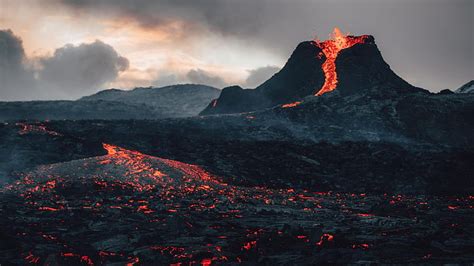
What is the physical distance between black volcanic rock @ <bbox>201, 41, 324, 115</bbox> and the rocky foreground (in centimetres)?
4510

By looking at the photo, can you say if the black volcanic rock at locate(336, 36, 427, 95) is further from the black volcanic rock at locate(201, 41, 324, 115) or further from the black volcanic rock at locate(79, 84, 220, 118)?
the black volcanic rock at locate(79, 84, 220, 118)

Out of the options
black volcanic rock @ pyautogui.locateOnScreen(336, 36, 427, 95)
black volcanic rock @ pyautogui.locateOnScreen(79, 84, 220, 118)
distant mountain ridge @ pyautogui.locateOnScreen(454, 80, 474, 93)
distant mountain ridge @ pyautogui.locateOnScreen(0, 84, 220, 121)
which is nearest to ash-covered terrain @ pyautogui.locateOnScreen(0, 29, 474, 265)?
black volcanic rock @ pyautogui.locateOnScreen(336, 36, 427, 95)

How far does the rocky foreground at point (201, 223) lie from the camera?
661 inches

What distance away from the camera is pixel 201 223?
74.5 feet

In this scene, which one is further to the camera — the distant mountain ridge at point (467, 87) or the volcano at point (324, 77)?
the distant mountain ridge at point (467, 87)

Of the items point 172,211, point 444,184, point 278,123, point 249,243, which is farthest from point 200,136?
point 249,243

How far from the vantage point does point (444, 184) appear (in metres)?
43.2

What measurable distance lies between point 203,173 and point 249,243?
2371 cm

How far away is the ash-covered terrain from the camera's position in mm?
18094

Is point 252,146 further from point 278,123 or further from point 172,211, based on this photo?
point 172,211

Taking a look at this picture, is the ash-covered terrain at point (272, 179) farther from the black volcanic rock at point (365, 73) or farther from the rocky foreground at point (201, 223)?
the black volcanic rock at point (365, 73)

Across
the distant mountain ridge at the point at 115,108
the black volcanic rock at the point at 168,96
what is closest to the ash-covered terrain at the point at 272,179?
the distant mountain ridge at the point at 115,108

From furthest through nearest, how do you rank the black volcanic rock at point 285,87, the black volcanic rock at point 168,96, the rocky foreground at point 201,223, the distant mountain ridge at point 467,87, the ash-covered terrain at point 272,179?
the black volcanic rock at point 168,96 → the distant mountain ridge at point 467,87 → the black volcanic rock at point 285,87 → the ash-covered terrain at point 272,179 → the rocky foreground at point 201,223

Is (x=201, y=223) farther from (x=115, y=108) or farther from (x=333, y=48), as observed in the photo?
(x=115, y=108)
